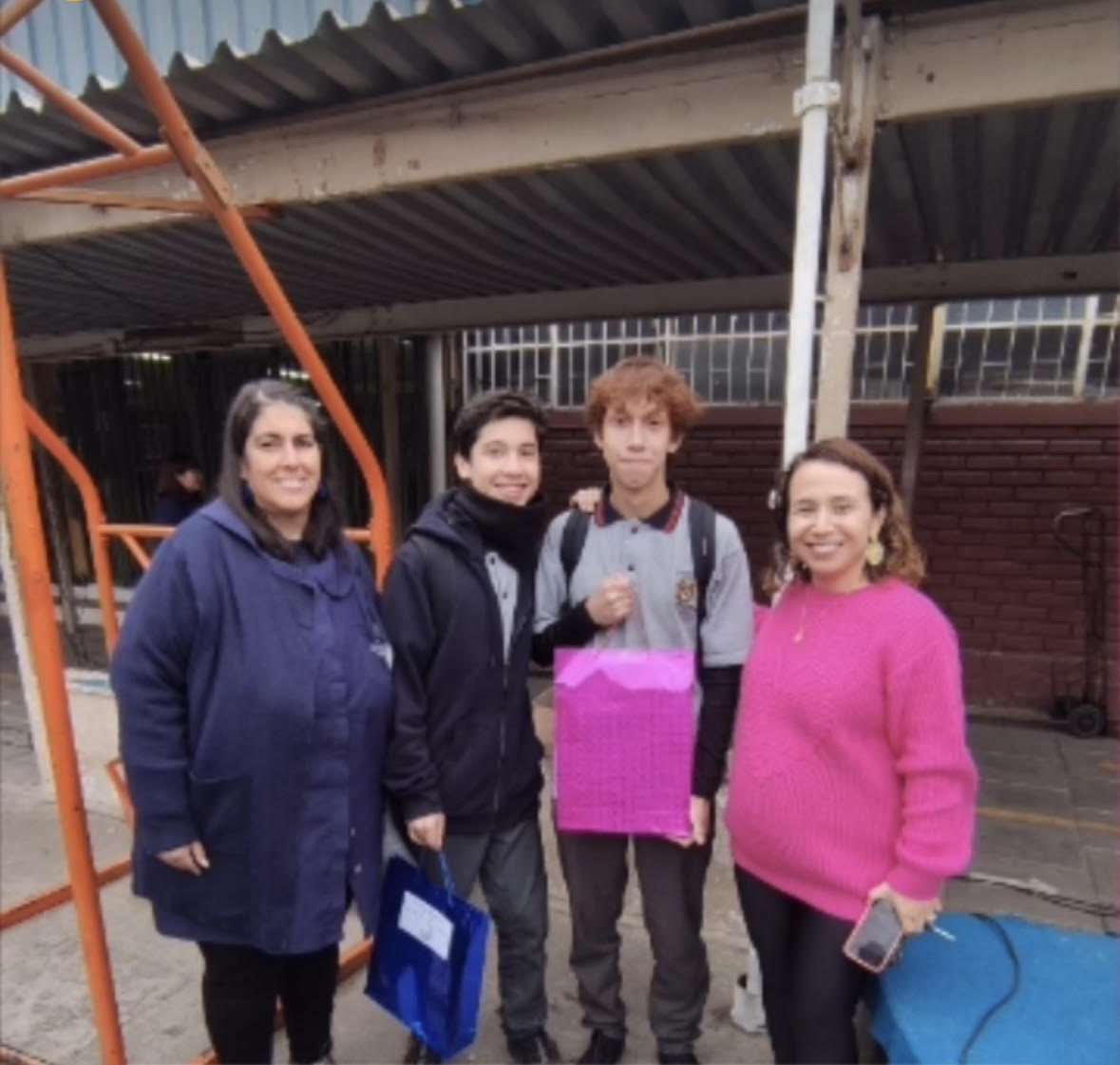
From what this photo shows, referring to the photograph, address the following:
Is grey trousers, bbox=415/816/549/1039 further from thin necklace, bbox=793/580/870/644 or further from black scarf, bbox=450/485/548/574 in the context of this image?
→ thin necklace, bbox=793/580/870/644

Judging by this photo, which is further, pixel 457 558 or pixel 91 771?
pixel 91 771

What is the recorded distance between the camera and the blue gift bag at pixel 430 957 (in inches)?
69.2

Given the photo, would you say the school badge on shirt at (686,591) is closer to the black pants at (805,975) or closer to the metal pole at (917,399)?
the black pants at (805,975)

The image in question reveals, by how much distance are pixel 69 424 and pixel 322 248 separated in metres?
5.17

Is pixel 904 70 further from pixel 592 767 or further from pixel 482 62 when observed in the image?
pixel 592 767

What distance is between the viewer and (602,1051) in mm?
2121

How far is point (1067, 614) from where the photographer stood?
4871 mm

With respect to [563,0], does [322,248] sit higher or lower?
lower

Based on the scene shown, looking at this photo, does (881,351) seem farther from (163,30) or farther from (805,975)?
(805,975)

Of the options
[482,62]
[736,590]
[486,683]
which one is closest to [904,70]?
[482,62]

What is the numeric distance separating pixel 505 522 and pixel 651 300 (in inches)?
124

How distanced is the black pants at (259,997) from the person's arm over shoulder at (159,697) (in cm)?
38

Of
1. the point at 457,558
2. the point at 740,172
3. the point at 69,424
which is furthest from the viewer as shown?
the point at 69,424

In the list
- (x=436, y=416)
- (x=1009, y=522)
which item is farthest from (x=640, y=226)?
(x=436, y=416)
